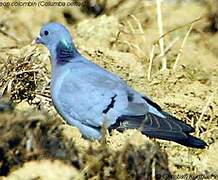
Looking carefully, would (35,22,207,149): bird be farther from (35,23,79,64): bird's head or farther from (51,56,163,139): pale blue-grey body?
(35,23,79,64): bird's head

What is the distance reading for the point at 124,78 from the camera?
6.27 metres

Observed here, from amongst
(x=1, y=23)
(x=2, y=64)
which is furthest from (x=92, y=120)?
(x=1, y=23)

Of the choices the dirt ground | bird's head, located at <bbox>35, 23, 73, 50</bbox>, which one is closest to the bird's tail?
the dirt ground

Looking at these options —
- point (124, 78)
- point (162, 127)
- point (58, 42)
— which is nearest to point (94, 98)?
point (162, 127)

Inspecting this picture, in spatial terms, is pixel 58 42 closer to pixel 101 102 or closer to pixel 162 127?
pixel 101 102

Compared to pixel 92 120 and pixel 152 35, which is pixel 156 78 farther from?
pixel 152 35

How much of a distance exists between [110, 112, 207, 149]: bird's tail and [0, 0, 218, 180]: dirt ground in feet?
0.48

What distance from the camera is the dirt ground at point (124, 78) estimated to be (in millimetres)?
3865

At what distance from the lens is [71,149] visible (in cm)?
402

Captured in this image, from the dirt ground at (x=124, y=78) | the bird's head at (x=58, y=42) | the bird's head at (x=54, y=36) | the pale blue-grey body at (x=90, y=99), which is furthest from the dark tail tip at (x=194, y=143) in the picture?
the bird's head at (x=54, y=36)

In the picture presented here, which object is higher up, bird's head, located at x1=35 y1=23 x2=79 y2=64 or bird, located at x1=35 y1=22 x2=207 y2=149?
bird's head, located at x1=35 y1=23 x2=79 y2=64

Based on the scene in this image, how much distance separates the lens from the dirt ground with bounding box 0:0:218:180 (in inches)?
152

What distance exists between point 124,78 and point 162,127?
145 centimetres

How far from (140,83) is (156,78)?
13 centimetres
